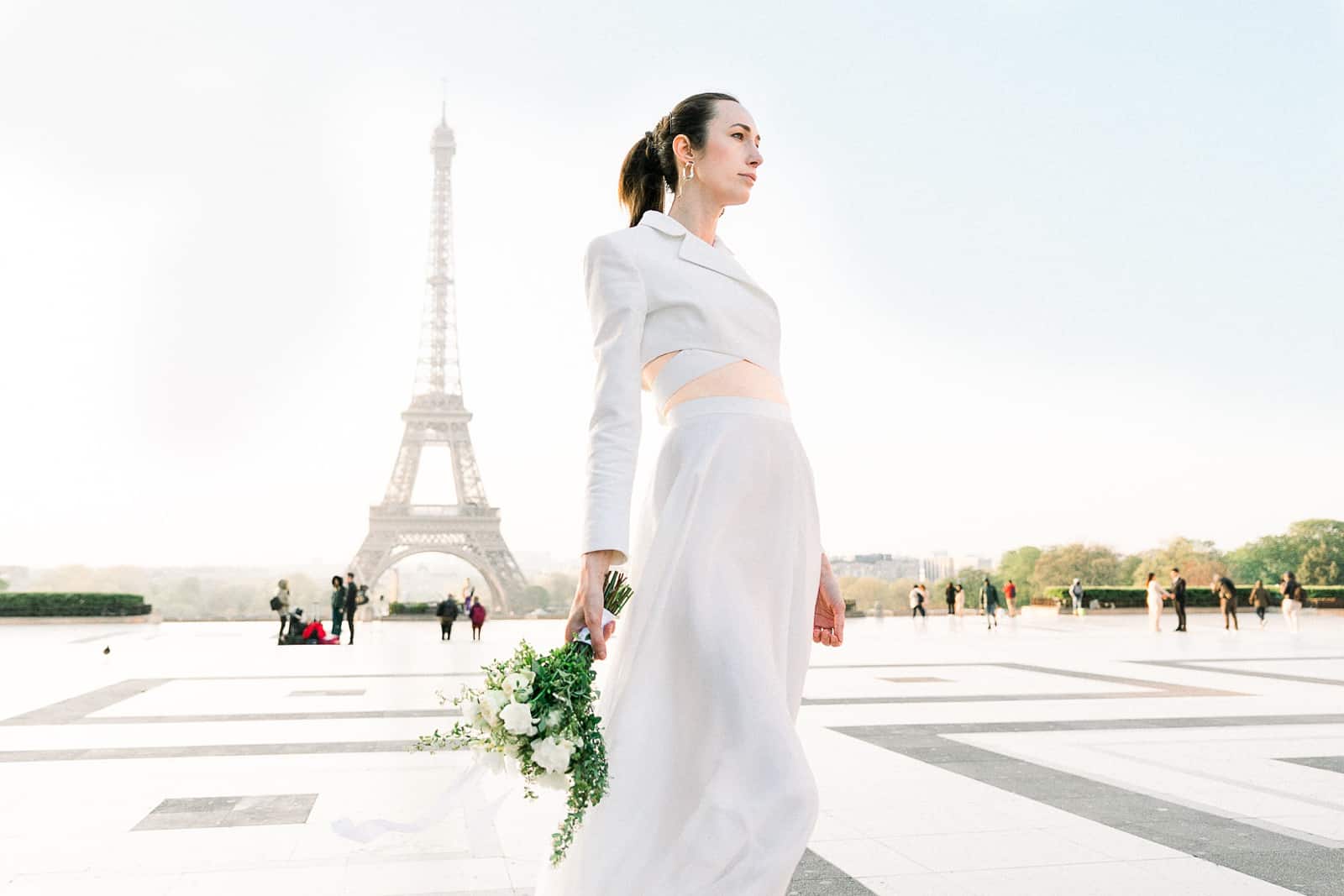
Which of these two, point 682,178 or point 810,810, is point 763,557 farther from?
point 682,178

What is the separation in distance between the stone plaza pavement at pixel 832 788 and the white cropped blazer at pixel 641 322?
54 cm

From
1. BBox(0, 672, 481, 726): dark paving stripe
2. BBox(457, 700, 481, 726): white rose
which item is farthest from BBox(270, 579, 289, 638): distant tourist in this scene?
BBox(457, 700, 481, 726): white rose

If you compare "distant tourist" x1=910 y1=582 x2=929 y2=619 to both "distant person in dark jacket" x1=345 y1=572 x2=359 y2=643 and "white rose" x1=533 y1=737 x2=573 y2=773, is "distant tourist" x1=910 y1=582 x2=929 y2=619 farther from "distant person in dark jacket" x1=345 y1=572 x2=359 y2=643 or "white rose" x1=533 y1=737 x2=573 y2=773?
"white rose" x1=533 y1=737 x2=573 y2=773

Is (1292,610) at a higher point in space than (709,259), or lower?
lower

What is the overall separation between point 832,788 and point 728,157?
281cm

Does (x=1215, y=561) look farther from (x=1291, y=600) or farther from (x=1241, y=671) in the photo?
(x=1241, y=671)

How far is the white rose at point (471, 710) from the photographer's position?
163 cm

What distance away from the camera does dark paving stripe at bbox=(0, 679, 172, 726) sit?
20.9ft

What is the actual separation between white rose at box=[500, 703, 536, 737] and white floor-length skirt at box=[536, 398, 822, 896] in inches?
7.3

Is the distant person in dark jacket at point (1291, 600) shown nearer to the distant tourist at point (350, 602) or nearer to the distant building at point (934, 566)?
the distant tourist at point (350, 602)

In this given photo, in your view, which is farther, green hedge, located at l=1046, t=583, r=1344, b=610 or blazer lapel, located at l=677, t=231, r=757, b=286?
green hedge, located at l=1046, t=583, r=1344, b=610

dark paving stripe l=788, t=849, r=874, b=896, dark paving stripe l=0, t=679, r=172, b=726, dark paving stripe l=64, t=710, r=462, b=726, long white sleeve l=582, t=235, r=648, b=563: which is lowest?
dark paving stripe l=0, t=679, r=172, b=726

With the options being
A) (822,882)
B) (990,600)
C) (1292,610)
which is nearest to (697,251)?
(822,882)

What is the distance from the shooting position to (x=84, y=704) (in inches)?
286
